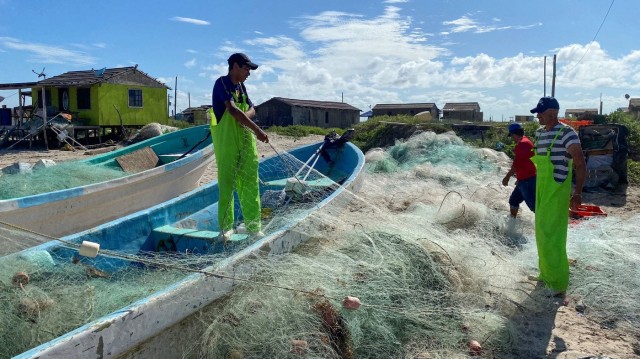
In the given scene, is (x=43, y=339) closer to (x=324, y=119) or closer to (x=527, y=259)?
(x=527, y=259)

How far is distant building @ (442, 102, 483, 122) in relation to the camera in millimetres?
52719

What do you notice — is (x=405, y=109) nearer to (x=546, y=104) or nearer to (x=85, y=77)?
(x=85, y=77)

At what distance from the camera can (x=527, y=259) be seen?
5285mm

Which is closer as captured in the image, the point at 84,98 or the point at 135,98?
the point at 84,98

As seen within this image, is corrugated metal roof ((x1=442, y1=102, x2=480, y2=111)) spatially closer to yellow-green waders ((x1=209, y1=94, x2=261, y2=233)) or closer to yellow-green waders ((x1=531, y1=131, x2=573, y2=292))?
yellow-green waders ((x1=531, y1=131, x2=573, y2=292))

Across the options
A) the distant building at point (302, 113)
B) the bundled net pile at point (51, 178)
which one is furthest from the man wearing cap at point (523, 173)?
the distant building at point (302, 113)

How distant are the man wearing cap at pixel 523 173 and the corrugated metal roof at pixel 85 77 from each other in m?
22.3

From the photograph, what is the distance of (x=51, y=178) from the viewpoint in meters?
7.57

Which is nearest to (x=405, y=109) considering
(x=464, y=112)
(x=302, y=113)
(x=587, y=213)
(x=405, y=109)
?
(x=405, y=109)

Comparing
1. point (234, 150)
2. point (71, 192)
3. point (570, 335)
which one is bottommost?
point (570, 335)

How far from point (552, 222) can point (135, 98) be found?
25.7 metres

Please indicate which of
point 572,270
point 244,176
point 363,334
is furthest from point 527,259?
point 244,176

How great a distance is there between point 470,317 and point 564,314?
1067mm

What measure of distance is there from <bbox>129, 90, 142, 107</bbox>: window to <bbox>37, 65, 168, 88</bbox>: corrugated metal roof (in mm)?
1108
